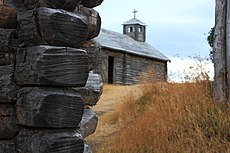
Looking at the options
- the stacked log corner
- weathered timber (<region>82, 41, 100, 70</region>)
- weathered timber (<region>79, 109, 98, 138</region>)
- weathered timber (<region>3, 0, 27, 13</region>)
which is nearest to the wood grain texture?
weathered timber (<region>79, 109, 98, 138</region>)

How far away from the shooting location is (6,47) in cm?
228

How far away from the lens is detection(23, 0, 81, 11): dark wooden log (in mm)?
2190

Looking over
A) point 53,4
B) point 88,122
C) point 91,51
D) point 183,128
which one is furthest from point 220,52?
point 53,4

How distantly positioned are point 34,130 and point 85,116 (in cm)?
152

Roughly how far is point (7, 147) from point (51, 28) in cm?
68

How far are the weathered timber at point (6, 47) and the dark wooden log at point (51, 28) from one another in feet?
0.21

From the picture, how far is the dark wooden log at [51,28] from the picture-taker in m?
2.13

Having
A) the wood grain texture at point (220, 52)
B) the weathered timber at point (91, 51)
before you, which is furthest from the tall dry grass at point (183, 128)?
the weathered timber at point (91, 51)

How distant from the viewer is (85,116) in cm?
369

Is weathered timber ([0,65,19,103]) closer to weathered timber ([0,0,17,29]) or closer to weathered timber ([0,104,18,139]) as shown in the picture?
weathered timber ([0,104,18,139])

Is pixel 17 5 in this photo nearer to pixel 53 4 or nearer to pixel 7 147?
pixel 53 4

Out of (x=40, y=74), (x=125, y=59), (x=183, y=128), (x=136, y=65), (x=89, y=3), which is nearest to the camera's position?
(x=40, y=74)

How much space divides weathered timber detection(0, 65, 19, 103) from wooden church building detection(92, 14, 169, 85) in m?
14.8

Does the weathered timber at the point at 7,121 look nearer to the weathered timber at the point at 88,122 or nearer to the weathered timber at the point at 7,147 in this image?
the weathered timber at the point at 7,147
